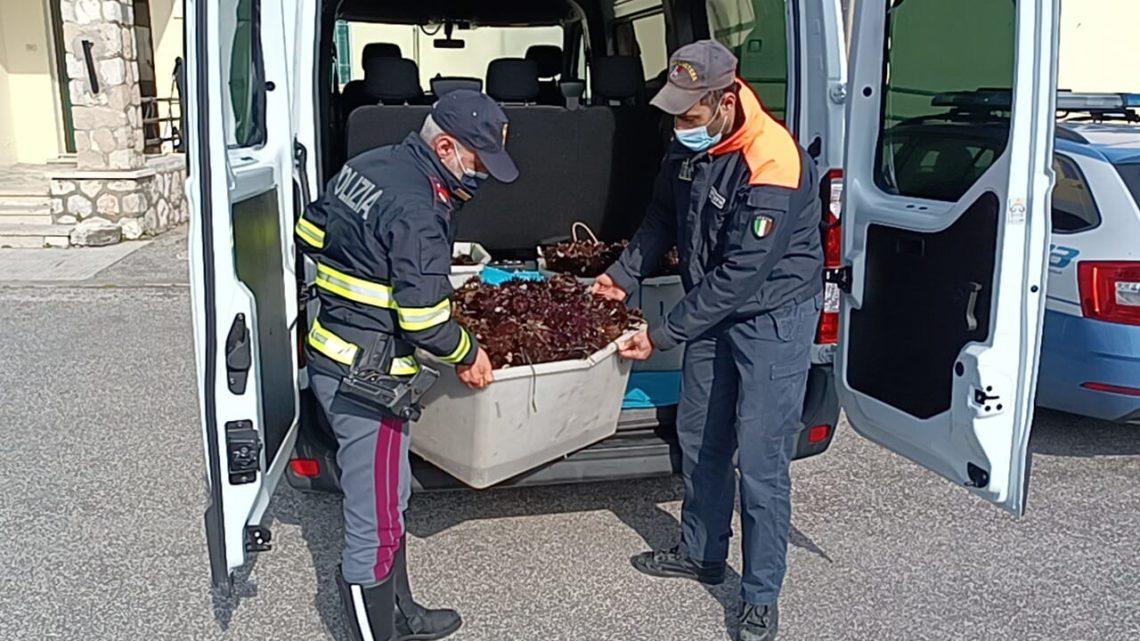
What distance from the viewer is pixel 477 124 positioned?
2576 mm

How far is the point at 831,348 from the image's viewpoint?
3.43 m

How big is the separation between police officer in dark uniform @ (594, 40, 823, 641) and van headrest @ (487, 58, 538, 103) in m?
1.43

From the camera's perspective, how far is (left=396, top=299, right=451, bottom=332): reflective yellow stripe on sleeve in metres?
2.53

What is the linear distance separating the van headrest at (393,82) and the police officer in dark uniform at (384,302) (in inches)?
73.6

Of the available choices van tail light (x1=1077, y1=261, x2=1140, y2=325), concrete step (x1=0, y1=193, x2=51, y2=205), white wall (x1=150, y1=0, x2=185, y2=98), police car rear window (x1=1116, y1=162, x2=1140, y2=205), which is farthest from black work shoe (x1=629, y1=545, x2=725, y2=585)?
white wall (x1=150, y1=0, x2=185, y2=98)

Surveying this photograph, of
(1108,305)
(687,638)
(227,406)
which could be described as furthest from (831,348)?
(227,406)

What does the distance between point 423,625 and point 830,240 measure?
180 centimetres

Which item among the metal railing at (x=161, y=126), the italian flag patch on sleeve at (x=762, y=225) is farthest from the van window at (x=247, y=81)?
the metal railing at (x=161, y=126)

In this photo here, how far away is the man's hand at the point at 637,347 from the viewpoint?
10.4 feet

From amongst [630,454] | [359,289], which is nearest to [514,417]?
[630,454]

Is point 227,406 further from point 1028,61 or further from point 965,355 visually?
point 1028,61

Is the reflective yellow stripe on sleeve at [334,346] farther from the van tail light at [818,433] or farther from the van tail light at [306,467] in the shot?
the van tail light at [818,433]

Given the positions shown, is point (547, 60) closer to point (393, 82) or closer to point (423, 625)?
point (393, 82)

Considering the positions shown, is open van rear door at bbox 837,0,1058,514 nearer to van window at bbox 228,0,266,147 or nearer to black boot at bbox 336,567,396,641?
black boot at bbox 336,567,396,641
